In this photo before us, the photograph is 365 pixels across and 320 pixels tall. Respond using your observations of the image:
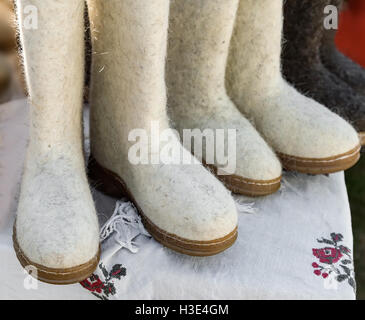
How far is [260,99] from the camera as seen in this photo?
84 centimetres

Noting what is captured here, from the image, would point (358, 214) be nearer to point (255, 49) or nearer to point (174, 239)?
point (255, 49)

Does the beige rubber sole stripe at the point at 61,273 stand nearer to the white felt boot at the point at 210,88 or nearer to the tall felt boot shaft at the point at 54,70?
the tall felt boot shaft at the point at 54,70

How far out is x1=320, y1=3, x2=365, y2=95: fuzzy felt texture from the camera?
3.45ft

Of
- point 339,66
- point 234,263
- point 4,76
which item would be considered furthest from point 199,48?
point 4,76

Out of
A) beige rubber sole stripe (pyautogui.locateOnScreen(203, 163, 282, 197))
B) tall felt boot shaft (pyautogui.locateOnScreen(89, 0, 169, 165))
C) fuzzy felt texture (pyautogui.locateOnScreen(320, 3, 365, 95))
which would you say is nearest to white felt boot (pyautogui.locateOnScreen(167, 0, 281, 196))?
beige rubber sole stripe (pyautogui.locateOnScreen(203, 163, 282, 197))

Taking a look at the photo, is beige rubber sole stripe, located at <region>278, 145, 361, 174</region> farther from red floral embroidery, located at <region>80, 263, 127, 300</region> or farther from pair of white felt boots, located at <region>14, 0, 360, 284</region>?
red floral embroidery, located at <region>80, 263, 127, 300</region>

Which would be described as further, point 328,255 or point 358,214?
point 358,214

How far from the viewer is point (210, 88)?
2.55 feet

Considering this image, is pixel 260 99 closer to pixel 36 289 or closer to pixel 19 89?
pixel 36 289

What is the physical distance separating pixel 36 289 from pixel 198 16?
426mm

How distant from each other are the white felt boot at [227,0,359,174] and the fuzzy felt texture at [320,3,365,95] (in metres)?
0.24

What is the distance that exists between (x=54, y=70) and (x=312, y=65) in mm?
534

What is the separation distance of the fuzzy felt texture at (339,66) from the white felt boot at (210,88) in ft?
1.16
